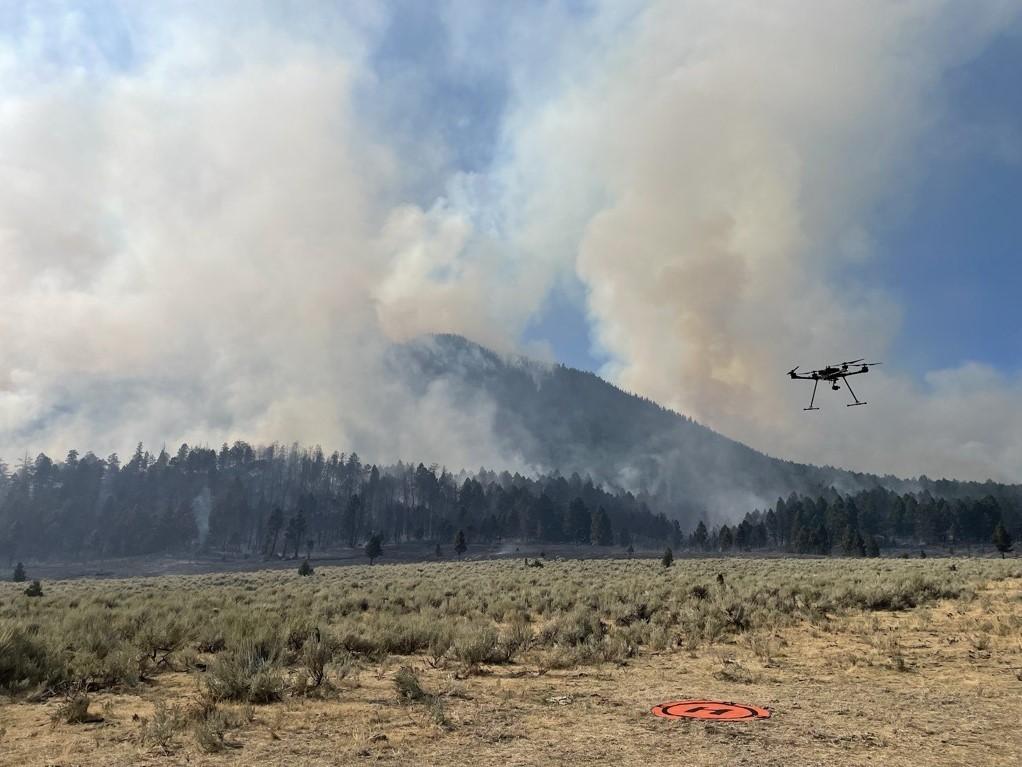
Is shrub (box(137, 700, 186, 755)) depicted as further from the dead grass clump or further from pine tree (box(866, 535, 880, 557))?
pine tree (box(866, 535, 880, 557))

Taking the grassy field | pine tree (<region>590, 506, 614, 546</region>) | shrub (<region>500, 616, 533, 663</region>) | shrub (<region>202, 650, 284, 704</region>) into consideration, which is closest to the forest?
pine tree (<region>590, 506, 614, 546</region>)

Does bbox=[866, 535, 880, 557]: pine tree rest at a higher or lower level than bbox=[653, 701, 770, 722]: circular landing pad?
lower

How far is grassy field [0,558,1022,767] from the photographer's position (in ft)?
26.6

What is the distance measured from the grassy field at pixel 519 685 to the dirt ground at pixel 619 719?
5cm

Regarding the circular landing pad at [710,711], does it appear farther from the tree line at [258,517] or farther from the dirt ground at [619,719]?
the tree line at [258,517]

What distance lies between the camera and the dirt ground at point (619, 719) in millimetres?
7840

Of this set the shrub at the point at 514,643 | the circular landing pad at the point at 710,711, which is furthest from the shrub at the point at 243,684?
the circular landing pad at the point at 710,711

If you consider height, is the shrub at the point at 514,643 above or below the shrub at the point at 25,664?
below

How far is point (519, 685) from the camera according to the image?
12.1 metres

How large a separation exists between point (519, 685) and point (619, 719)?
3.09 m

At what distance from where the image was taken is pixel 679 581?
103 ft

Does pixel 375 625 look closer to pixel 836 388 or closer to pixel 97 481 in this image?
pixel 836 388

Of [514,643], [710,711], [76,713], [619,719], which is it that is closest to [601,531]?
[514,643]

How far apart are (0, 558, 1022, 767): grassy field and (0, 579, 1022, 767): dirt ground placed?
0.05 metres
